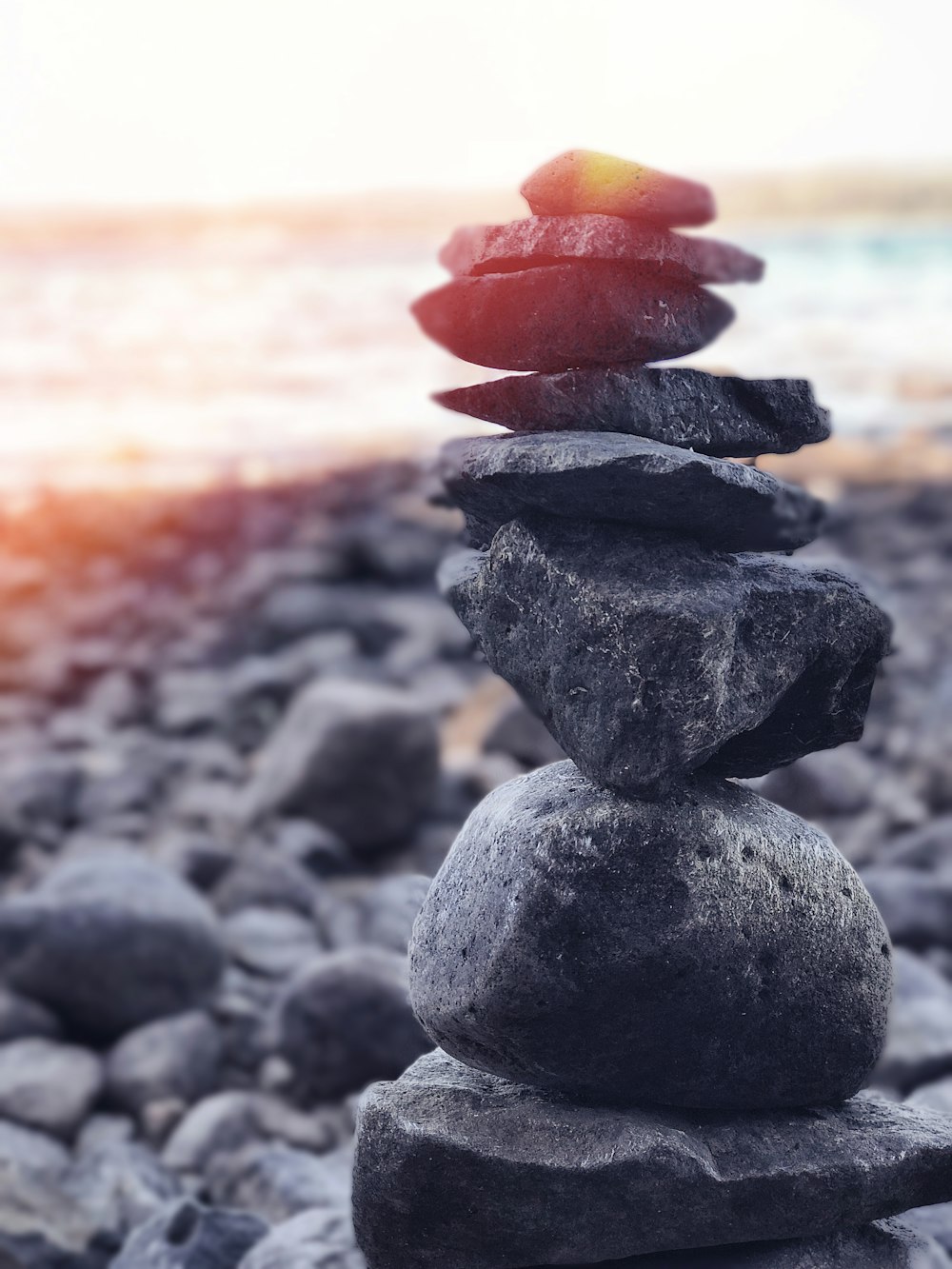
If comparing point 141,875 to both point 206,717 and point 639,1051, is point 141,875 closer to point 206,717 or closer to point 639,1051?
point 639,1051

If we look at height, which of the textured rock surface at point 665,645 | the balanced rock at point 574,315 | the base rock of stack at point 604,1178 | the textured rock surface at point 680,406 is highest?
the balanced rock at point 574,315

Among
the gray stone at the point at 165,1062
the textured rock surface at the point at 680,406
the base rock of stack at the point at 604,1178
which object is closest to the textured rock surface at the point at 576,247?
the textured rock surface at the point at 680,406

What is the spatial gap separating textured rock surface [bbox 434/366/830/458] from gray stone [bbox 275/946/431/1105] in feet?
11.3

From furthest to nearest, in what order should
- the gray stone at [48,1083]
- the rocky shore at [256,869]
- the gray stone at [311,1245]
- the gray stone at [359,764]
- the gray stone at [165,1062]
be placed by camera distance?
the gray stone at [359,764] < the gray stone at [165,1062] < the gray stone at [48,1083] < the rocky shore at [256,869] < the gray stone at [311,1245]

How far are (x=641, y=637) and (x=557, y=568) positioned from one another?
0.31 metres

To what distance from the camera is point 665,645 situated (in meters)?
3.16

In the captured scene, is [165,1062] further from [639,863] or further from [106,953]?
[639,863]

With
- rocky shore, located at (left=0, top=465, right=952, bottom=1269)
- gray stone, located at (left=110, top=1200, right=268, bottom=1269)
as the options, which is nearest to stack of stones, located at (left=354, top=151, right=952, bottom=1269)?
rocky shore, located at (left=0, top=465, right=952, bottom=1269)

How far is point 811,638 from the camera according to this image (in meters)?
3.39

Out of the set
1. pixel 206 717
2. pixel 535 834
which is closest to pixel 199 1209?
pixel 535 834

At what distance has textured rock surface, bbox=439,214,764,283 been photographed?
10.8 feet

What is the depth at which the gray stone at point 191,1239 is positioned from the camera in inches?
172

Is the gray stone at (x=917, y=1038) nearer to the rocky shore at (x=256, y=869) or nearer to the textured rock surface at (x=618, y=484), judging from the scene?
the rocky shore at (x=256, y=869)

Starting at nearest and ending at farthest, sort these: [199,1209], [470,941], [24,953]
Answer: [470,941]
[199,1209]
[24,953]
